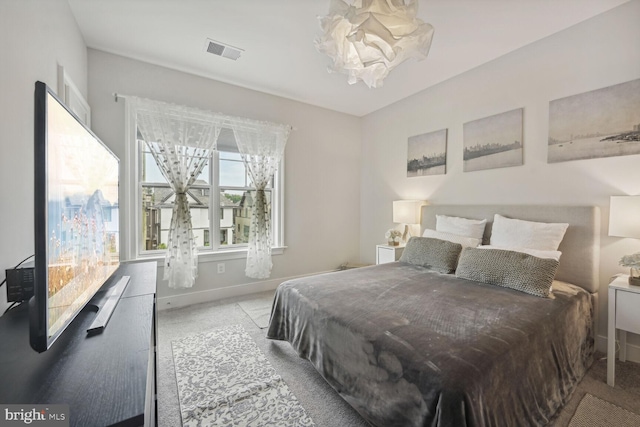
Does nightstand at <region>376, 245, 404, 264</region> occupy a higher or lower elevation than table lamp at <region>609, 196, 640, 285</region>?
lower

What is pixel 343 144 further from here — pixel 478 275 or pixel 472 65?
pixel 478 275

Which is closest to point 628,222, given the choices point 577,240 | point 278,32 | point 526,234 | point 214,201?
point 577,240

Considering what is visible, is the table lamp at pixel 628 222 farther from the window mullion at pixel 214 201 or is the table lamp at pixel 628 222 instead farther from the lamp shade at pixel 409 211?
the window mullion at pixel 214 201

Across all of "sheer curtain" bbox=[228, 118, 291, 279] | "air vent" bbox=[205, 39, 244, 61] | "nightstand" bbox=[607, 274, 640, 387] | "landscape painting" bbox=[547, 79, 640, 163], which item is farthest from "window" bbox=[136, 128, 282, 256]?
"nightstand" bbox=[607, 274, 640, 387]

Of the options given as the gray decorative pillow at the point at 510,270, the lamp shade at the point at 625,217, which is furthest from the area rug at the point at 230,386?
the lamp shade at the point at 625,217

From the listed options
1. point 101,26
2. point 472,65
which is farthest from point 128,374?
point 472,65

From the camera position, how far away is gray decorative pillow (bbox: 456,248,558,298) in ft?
5.92

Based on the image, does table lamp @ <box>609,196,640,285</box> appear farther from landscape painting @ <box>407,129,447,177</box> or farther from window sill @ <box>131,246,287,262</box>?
window sill @ <box>131,246,287,262</box>

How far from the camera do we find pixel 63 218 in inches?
33.1

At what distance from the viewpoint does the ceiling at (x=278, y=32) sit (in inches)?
79.7

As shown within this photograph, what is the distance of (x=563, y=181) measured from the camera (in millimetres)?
2305

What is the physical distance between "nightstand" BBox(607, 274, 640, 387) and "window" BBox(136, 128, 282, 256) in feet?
10.6

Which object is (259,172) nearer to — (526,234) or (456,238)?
(456,238)

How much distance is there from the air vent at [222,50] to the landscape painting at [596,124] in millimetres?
3050
